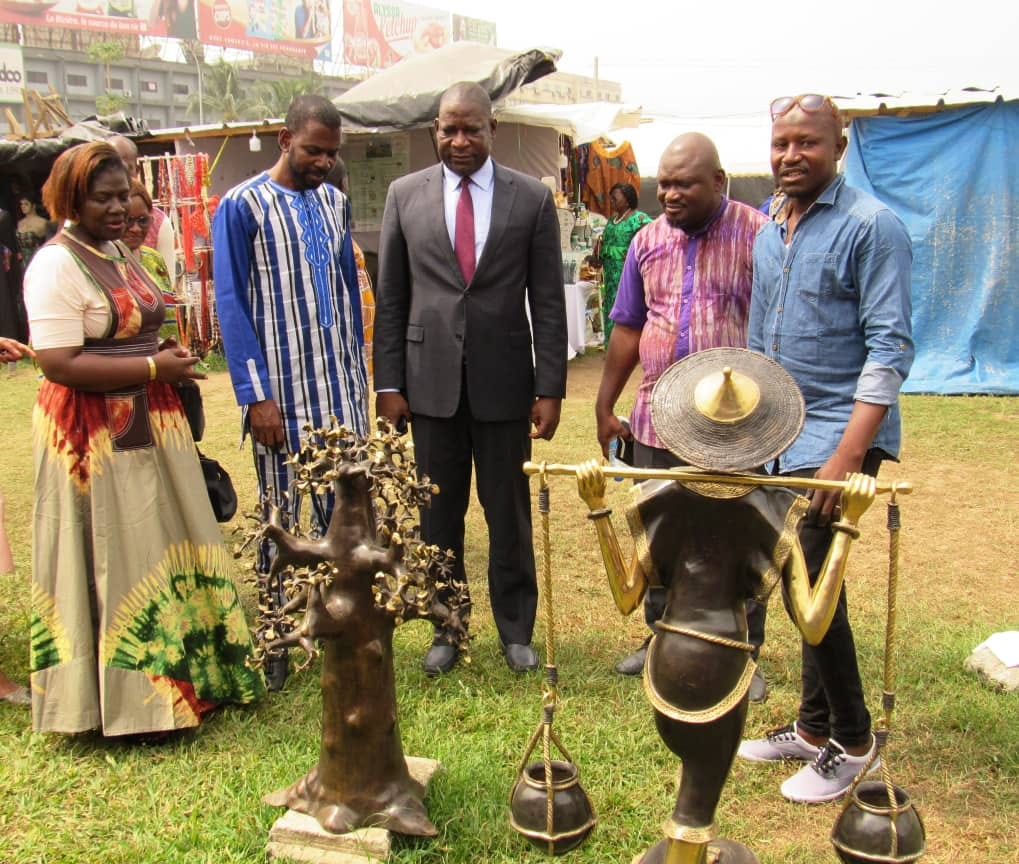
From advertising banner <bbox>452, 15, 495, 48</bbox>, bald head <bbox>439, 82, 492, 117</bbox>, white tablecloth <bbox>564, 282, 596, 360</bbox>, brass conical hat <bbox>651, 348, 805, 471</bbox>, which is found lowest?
white tablecloth <bbox>564, 282, 596, 360</bbox>

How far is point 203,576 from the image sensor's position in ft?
11.1

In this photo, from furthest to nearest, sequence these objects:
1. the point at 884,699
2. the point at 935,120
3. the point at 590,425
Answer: the point at 935,120, the point at 590,425, the point at 884,699

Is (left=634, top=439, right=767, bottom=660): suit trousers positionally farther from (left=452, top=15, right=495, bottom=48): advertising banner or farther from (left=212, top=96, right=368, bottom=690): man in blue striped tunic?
(left=452, top=15, right=495, bottom=48): advertising banner

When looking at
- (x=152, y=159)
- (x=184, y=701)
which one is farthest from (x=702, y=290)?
(x=152, y=159)

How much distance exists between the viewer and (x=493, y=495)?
3.74 meters

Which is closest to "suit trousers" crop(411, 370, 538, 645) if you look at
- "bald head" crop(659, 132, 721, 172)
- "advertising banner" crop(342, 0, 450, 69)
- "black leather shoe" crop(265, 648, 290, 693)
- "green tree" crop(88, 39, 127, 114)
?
"black leather shoe" crop(265, 648, 290, 693)

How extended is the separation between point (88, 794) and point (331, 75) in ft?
214

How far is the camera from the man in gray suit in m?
3.54

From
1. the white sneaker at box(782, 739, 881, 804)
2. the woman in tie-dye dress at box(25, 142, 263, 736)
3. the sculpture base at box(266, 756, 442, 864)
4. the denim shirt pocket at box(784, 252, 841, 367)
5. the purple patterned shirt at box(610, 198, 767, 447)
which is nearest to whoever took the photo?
the sculpture base at box(266, 756, 442, 864)

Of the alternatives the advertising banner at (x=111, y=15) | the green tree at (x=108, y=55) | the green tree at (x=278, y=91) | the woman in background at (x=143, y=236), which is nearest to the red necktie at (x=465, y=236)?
the woman in background at (x=143, y=236)

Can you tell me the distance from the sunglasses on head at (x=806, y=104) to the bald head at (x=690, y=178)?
540 mm

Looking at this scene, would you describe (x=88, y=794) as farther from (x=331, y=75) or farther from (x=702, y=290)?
(x=331, y=75)

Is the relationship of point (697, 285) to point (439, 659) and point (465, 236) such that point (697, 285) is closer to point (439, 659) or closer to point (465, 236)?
point (465, 236)

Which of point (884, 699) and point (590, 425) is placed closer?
point (884, 699)
